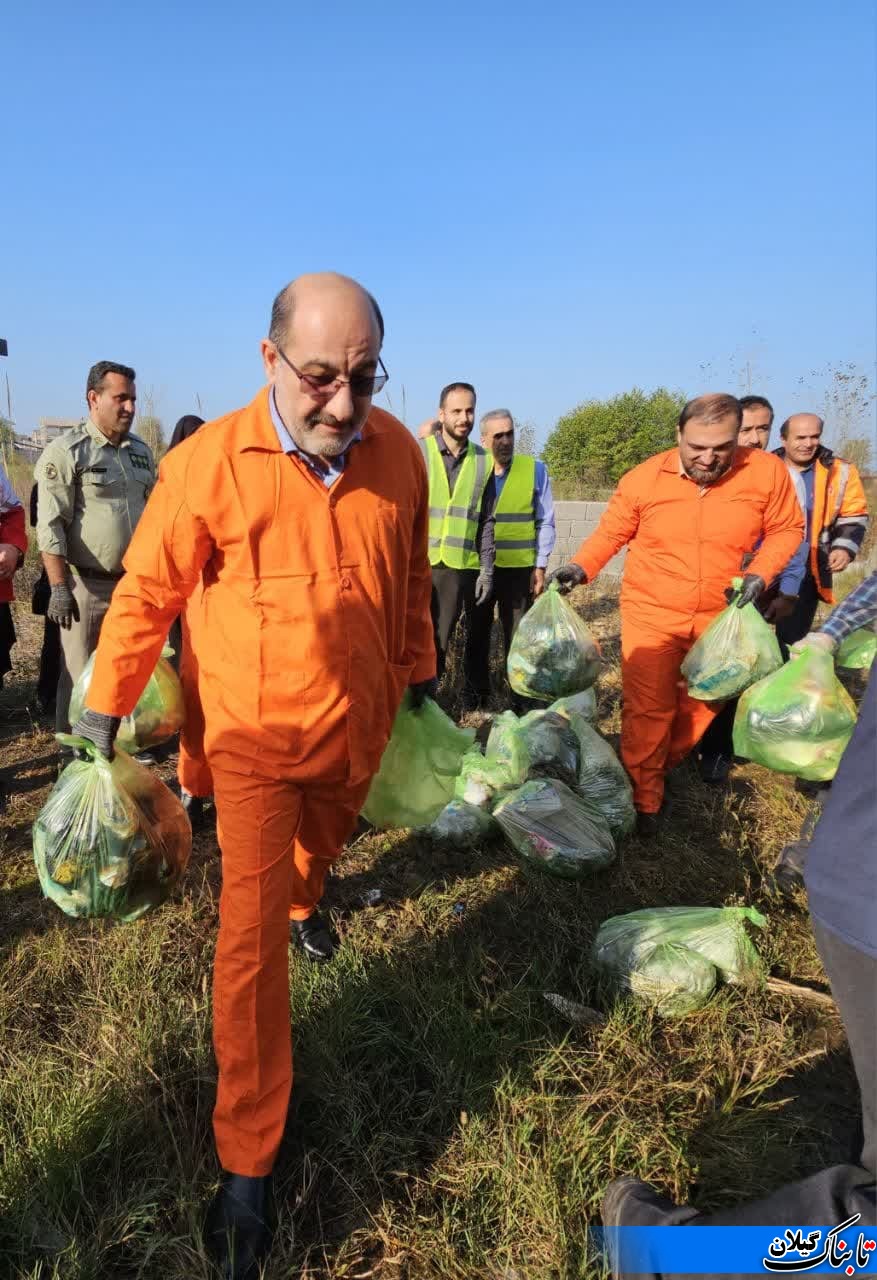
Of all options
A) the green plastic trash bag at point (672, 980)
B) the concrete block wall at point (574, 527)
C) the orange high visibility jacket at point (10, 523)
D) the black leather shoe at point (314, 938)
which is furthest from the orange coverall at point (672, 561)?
the concrete block wall at point (574, 527)

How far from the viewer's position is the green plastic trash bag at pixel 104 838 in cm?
186

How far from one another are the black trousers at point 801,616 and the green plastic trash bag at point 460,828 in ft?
7.64

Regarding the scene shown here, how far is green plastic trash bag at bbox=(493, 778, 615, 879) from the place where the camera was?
9.24 ft

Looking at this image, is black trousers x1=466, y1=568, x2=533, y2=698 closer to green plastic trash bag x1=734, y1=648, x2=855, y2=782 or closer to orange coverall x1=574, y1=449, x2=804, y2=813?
orange coverall x1=574, y1=449, x2=804, y2=813

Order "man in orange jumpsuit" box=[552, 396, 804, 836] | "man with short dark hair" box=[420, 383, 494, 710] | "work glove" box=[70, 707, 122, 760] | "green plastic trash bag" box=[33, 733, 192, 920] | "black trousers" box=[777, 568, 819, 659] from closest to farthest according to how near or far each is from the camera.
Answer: "work glove" box=[70, 707, 122, 760]
"green plastic trash bag" box=[33, 733, 192, 920]
"man in orange jumpsuit" box=[552, 396, 804, 836]
"black trousers" box=[777, 568, 819, 659]
"man with short dark hair" box=[420, 383, 494, 710]

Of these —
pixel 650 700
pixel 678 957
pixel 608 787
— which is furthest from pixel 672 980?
pixel 650 700

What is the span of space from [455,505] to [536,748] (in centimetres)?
178

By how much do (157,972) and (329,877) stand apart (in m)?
0.79

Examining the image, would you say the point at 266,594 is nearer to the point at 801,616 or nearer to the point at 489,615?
the point at 489,615

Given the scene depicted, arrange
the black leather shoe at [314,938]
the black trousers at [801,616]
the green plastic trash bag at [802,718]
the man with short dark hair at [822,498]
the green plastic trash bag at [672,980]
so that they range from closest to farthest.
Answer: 1. the green plastic trash bag at [672,980]
2. the black leather shoe at [314,938]
3. the green plastic trash bag at [802,718]
4. the man with short dark hair at [822,498]
5. the black trousers at [801,616]

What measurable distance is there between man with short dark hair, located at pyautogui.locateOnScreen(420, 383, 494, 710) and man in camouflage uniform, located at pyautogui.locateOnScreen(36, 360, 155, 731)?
1738mm

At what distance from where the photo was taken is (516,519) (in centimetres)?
479

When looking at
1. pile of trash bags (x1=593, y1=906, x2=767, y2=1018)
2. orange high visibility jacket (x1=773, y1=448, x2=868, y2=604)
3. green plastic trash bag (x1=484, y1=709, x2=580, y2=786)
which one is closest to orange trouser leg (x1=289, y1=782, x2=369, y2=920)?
pile of trash bags (x1=593, y1=906, x2=767, y2=1018)

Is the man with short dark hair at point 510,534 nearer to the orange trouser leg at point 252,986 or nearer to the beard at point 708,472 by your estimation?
the beard at point 708,472
